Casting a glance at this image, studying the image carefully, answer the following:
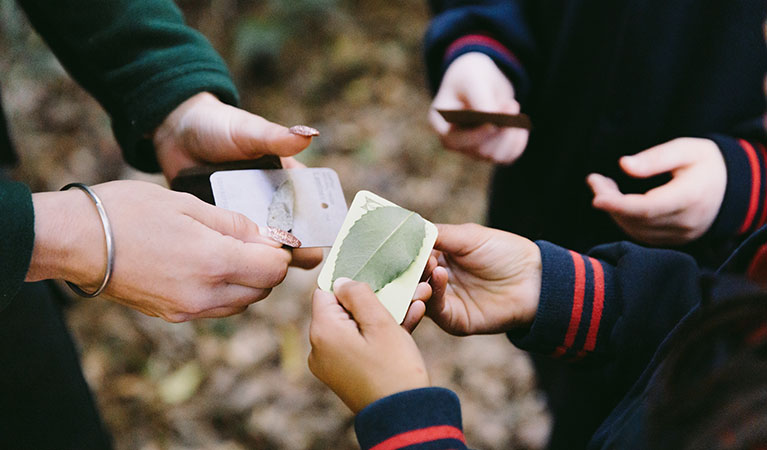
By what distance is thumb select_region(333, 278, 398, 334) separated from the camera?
27.4 inches

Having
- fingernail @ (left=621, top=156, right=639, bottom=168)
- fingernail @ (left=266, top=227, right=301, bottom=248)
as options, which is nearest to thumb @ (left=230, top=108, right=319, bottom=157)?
fingernail @ (left=266, top=227, right=301, bottom=248)

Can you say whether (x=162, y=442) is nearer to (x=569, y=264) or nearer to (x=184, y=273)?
(x=184, y=273)

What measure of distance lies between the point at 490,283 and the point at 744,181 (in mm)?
504

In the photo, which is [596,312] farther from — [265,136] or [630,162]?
[265,136]

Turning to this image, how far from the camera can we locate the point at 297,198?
2.98 feet

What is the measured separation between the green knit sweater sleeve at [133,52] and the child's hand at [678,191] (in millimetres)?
777

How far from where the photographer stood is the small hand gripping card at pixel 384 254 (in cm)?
79

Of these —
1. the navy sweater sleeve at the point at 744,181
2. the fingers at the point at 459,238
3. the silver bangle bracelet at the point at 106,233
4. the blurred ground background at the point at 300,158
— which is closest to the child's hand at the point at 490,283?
the fingers at the point at 459,238

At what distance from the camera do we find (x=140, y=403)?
1507 mm

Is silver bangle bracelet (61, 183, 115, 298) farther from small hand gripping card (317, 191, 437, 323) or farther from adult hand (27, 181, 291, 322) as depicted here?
small hand gripping card (317, 191, 437, 323)

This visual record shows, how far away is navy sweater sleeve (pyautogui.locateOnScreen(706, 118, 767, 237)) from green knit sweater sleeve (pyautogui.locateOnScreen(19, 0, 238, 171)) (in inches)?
37.2

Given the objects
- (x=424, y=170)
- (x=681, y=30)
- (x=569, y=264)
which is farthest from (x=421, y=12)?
(x=569, y=264)

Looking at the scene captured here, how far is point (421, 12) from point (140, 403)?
225 centimetres

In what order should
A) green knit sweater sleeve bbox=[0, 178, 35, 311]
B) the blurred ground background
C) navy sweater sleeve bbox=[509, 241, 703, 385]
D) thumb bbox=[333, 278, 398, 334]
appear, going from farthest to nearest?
the blurred ground background < navy sweater sleeve bbox=[509, 241, 703, 385] < thumb bbox=[333, 278, 398, 334] < green knit sweater sleeve bbox=[0, 178, 35, 311]
